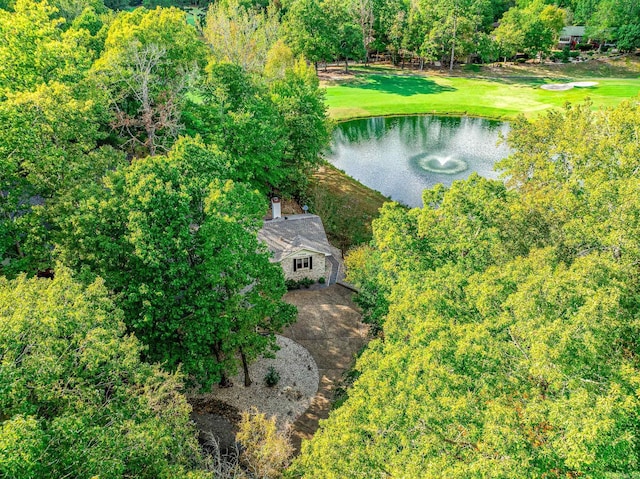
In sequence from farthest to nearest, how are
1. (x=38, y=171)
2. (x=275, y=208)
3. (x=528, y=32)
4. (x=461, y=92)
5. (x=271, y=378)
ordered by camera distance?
(x=528, y=32)
(x=461, y=92)
(x=275, y=208)
(x=271, y=378)
(x=38, y=171)

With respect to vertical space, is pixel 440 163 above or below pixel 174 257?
below

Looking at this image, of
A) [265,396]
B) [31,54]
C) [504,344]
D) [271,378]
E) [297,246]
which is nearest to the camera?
[504,344]

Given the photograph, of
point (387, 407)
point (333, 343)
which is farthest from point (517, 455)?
point (333, 343)

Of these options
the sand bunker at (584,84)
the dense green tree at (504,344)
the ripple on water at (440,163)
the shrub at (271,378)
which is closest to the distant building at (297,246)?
the shrub at (271,378)

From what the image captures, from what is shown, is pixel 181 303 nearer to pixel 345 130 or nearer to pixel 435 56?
pixel 345 130

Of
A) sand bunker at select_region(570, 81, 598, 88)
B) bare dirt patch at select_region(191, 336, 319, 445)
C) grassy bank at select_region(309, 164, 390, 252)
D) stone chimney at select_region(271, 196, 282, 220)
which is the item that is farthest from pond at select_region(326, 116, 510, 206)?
bare dirt patch at select_region(191, 336, 319, 445)

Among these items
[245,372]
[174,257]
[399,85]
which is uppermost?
[399,85]

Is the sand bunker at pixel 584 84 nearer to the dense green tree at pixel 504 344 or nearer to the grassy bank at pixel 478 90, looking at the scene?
the grassy bank at pixel 478 90

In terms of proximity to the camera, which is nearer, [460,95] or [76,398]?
[76,398]

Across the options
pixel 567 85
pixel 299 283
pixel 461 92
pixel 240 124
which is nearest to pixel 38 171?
pixel 240 124

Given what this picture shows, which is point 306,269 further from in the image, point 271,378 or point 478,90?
point 478,90
